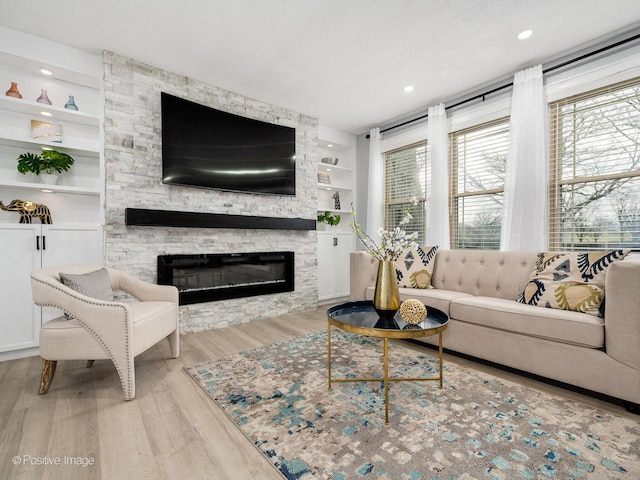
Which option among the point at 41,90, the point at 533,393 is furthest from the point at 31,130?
the point at 533,393

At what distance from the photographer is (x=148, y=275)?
300 centimetres

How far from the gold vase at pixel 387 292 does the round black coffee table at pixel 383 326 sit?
5cm

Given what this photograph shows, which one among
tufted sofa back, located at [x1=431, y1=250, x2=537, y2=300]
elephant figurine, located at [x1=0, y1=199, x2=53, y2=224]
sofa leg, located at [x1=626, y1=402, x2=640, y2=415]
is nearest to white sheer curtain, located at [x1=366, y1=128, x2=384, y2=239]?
tufted sofa back, located at [x1=431, y1=250, x2=537, y2=300]

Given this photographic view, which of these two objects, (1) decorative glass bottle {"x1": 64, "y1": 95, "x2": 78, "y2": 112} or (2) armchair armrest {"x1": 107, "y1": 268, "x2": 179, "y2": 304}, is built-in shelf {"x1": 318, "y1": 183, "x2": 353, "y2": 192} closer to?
(2) armchair armrest {"x1": 107, "y1": 268, "x2": 179, "y2": 304}

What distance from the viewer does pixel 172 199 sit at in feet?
10.4

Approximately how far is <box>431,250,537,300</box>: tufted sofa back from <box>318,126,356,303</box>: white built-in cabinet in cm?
153

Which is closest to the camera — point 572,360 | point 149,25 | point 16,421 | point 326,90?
point 16,421

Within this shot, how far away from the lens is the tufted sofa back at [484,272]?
260 centimetres

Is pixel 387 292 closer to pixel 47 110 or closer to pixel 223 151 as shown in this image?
pixel 223 151

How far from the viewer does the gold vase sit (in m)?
2.01

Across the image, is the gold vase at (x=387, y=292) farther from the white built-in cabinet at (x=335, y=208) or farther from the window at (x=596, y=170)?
the white built-in cabinet at (x=335, y=208)

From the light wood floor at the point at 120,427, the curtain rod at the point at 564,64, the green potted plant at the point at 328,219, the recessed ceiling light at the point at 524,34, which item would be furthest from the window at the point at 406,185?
the light wood floor at the point at 120,427

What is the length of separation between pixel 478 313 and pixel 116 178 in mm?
3290

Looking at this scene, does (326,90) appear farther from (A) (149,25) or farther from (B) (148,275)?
(B) (148,275)
